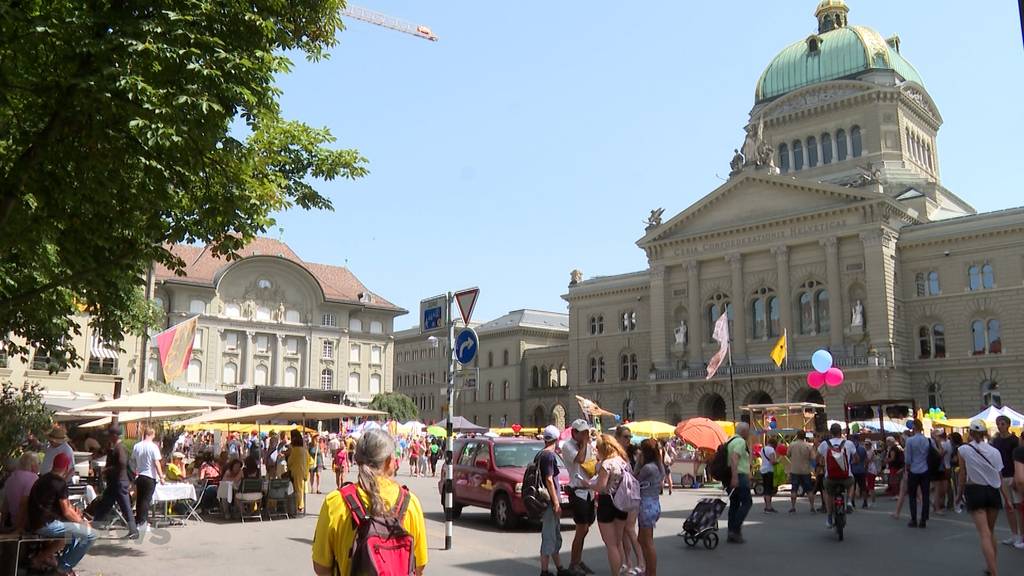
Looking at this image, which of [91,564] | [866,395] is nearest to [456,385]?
[91,564]

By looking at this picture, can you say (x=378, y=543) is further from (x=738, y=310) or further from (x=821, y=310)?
(x=738, y=310)

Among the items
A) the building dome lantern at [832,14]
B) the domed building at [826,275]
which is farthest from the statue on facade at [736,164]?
the building dome lantern at [832,14]

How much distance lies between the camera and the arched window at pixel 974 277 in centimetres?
5109

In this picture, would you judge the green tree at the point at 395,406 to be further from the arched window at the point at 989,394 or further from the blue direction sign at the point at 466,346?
the blue direction sign at the point at 466,346

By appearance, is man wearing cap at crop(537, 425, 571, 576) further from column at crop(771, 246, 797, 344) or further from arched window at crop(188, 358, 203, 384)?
arched window at crop(188, 358, 203, 384)

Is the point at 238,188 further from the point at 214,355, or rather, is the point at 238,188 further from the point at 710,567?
the point at 214,355

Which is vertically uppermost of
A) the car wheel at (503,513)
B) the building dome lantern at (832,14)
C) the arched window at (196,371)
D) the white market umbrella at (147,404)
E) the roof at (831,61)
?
the building dome lantern at (832,14)

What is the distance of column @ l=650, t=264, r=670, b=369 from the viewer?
62.5 meters

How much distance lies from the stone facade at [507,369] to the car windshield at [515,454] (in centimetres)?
5962

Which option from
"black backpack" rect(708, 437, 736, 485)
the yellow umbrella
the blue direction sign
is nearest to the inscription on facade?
the yellow umbrella

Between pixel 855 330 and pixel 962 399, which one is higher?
pixel 855 330

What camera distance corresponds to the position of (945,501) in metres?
19.9

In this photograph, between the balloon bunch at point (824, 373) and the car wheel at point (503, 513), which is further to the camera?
the balloon bunch at point (824, 373)

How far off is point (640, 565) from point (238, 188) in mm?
7049
